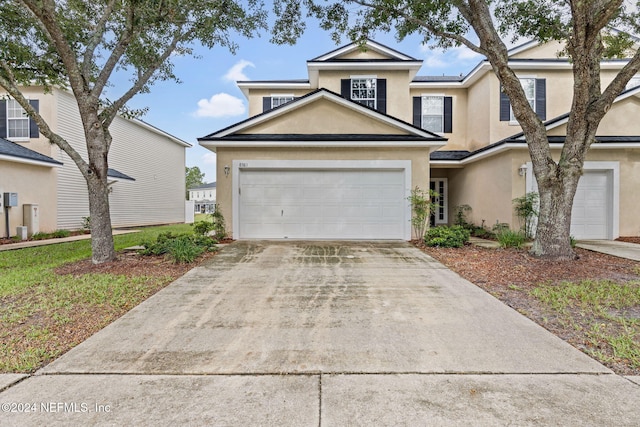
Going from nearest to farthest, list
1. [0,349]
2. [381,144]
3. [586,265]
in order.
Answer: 1. [0,349]
2. [586,265]
3. [381,144]

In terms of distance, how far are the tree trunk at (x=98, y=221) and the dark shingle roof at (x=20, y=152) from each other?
7034mm

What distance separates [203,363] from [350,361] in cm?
142

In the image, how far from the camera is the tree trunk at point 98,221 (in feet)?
22.6

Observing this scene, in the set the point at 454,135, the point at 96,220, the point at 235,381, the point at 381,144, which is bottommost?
the point at 235,381

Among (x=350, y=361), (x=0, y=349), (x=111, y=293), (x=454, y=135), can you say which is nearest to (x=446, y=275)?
(x=350, y=361)

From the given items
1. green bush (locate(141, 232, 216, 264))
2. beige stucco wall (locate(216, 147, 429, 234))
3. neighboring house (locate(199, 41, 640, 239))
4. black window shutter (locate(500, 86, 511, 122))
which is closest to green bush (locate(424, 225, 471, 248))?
neighboring house (locate(199, 41, 640, 239))

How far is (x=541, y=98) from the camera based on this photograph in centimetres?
1309

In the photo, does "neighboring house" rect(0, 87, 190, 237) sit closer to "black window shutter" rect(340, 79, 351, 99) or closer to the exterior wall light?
"black window shutter" rect(340, 79, 351, 99)

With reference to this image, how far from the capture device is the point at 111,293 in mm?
5074

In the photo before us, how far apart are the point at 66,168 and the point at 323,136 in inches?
468

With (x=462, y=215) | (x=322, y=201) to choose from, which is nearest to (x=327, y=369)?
(x=322, y=201)

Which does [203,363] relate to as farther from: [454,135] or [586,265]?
[454,135]

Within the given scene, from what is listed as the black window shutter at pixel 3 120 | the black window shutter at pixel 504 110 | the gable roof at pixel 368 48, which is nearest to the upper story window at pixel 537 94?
the black window shutter at pixel 504 110

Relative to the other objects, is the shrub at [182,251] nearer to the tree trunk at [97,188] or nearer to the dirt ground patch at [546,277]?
the tree trunk at [97,188]
